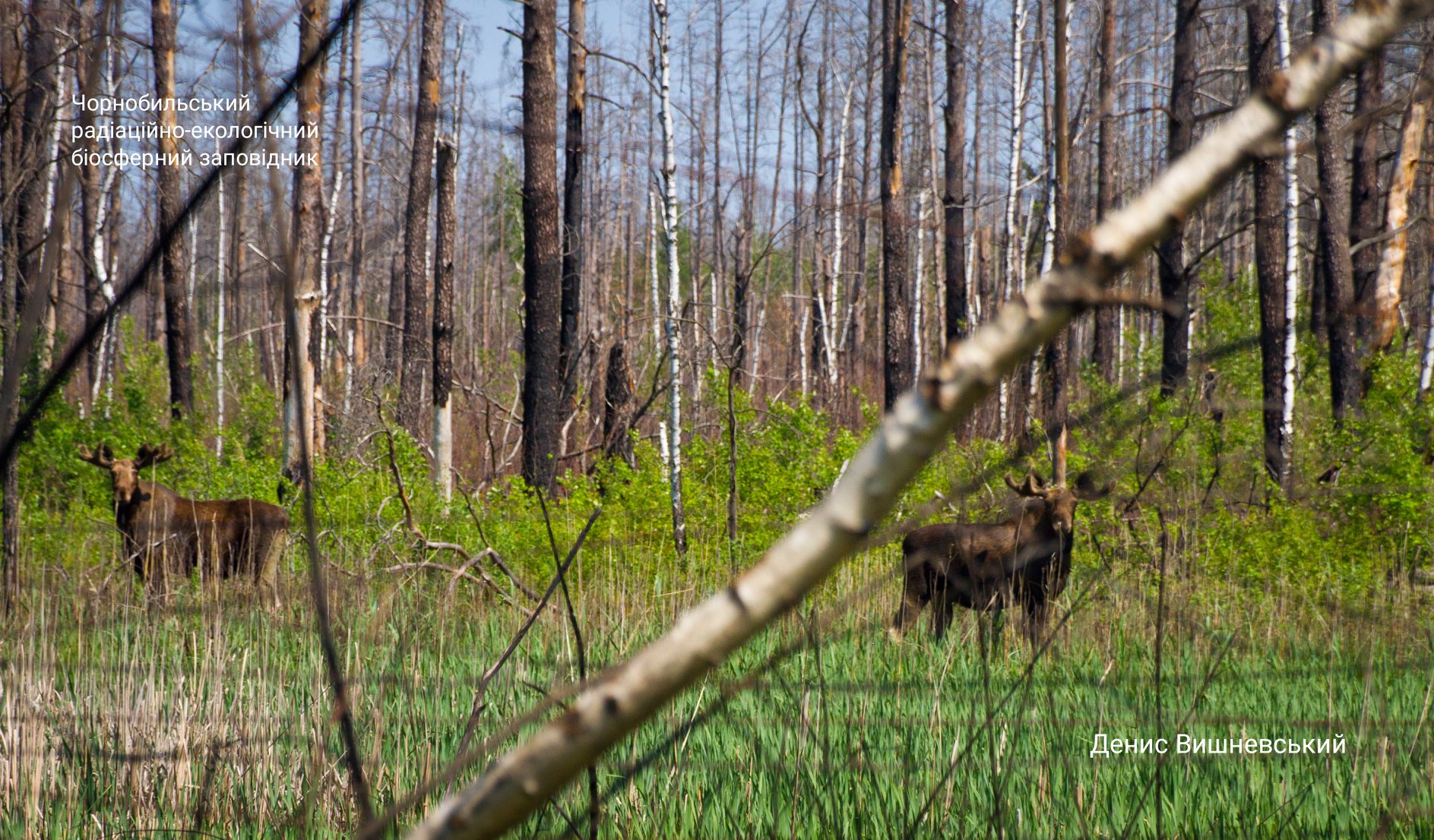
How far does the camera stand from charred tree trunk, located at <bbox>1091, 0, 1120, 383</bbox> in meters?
7.15

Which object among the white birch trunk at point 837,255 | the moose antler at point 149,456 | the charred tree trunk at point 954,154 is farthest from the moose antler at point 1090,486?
the white birch trunk at point 837,255

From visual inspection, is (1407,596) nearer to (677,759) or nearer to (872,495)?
(677,759)

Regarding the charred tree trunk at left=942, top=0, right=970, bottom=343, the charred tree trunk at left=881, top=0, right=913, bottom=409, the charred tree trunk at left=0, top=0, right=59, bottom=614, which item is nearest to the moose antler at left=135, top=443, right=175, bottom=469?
the charred tree trunk at left=0, top=0, right=59, bottom=614

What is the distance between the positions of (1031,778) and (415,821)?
5.74ft

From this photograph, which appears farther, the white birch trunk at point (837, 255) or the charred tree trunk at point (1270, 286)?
the white birch trunk at point (837, 255)

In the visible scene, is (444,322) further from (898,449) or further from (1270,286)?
(898,449)

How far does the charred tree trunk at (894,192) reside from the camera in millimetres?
14641

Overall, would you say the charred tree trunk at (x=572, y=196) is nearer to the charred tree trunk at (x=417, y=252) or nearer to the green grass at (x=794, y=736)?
the charred tree trunk at (x=417, y=252)

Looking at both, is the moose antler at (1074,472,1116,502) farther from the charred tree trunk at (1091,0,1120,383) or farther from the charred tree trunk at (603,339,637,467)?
the charred tree trunk at (603,339,637,467)

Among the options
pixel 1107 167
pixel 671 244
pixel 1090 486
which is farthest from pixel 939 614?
pixel 1107 167

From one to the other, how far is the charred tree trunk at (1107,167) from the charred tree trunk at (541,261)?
550 centimetres

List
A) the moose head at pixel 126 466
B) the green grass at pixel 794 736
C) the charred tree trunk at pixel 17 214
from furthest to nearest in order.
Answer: the moose head at pixel 126 466 < the charred tree trunk at pixel 17 214 < the green grass at pixel 794 736

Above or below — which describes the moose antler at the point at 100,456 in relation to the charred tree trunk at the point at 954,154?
below

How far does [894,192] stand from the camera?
14.7 meters
